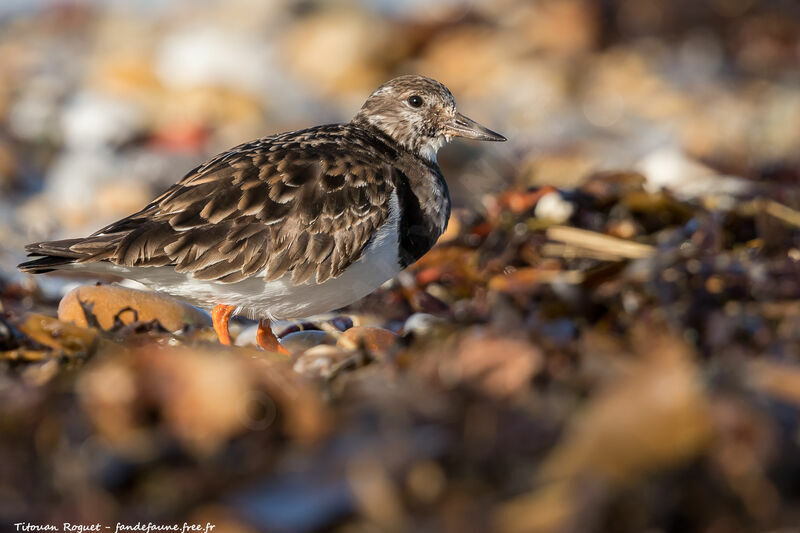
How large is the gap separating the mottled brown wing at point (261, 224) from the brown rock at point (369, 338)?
0.30m

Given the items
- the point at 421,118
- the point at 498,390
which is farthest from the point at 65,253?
the point at 498,390

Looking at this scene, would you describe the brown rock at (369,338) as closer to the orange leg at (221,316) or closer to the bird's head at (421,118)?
the orange leg at (221,316)

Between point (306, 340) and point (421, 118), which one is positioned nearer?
point (306, 340)

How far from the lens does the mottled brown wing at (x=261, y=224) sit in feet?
9.59

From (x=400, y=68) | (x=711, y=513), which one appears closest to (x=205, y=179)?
(x=711, y=513)

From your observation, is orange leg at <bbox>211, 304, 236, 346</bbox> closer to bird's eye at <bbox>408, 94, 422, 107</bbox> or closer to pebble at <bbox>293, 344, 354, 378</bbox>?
pebble at <bbox>293, 344, 354, 378</bbox>

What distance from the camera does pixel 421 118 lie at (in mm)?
3594

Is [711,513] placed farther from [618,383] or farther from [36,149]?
[36,149]

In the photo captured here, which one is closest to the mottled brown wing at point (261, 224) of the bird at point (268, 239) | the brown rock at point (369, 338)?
the bird at point (268, 239)

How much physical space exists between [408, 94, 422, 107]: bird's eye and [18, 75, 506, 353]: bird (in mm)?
512

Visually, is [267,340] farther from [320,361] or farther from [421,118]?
[421,118]

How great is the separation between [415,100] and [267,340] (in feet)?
3.74

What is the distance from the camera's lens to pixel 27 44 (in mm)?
11672

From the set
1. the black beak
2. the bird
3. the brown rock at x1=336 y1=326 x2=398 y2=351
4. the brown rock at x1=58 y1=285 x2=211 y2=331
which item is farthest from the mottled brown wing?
the black beak
